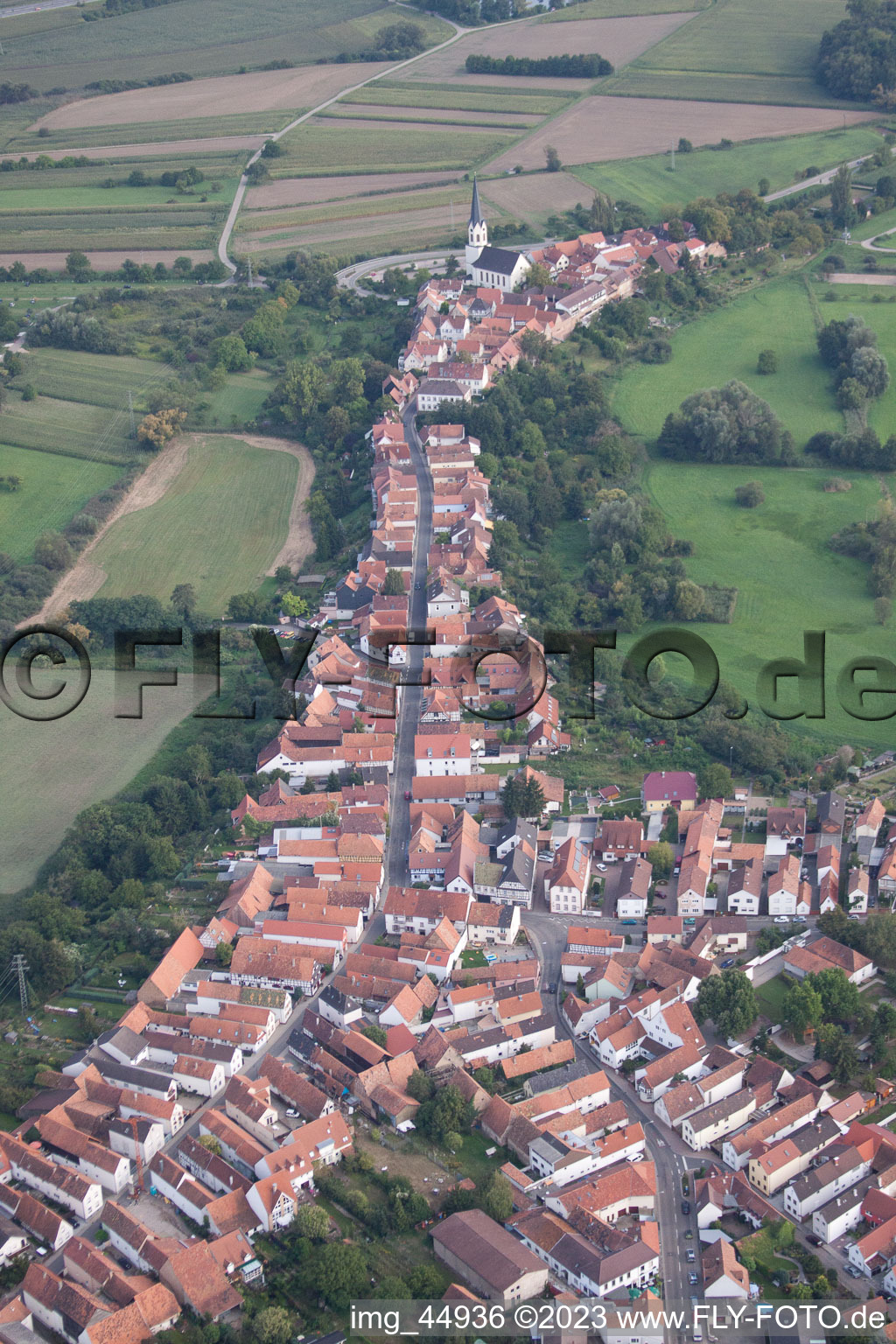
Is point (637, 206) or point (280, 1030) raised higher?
point (637, 206)

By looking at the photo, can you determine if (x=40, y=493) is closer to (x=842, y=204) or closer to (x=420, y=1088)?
(x=420, y=1088)

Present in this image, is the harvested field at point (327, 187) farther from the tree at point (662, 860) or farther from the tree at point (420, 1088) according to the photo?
the tree at point (420, 1088)

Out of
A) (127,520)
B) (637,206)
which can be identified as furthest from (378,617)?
(637,206)

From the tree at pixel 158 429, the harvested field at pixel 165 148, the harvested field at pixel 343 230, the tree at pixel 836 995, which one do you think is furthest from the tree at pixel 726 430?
the harvested field at pixel 165 148

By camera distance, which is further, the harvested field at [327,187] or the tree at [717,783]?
the harvested field at [327,187]

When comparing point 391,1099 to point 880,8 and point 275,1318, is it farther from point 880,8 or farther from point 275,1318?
point 880,8

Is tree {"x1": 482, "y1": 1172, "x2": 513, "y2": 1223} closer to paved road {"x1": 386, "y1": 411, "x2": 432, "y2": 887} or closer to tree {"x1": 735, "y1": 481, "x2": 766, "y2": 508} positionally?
paved road {"x1": 386, "y1": 411, "x2": 432, "y2": 887}
